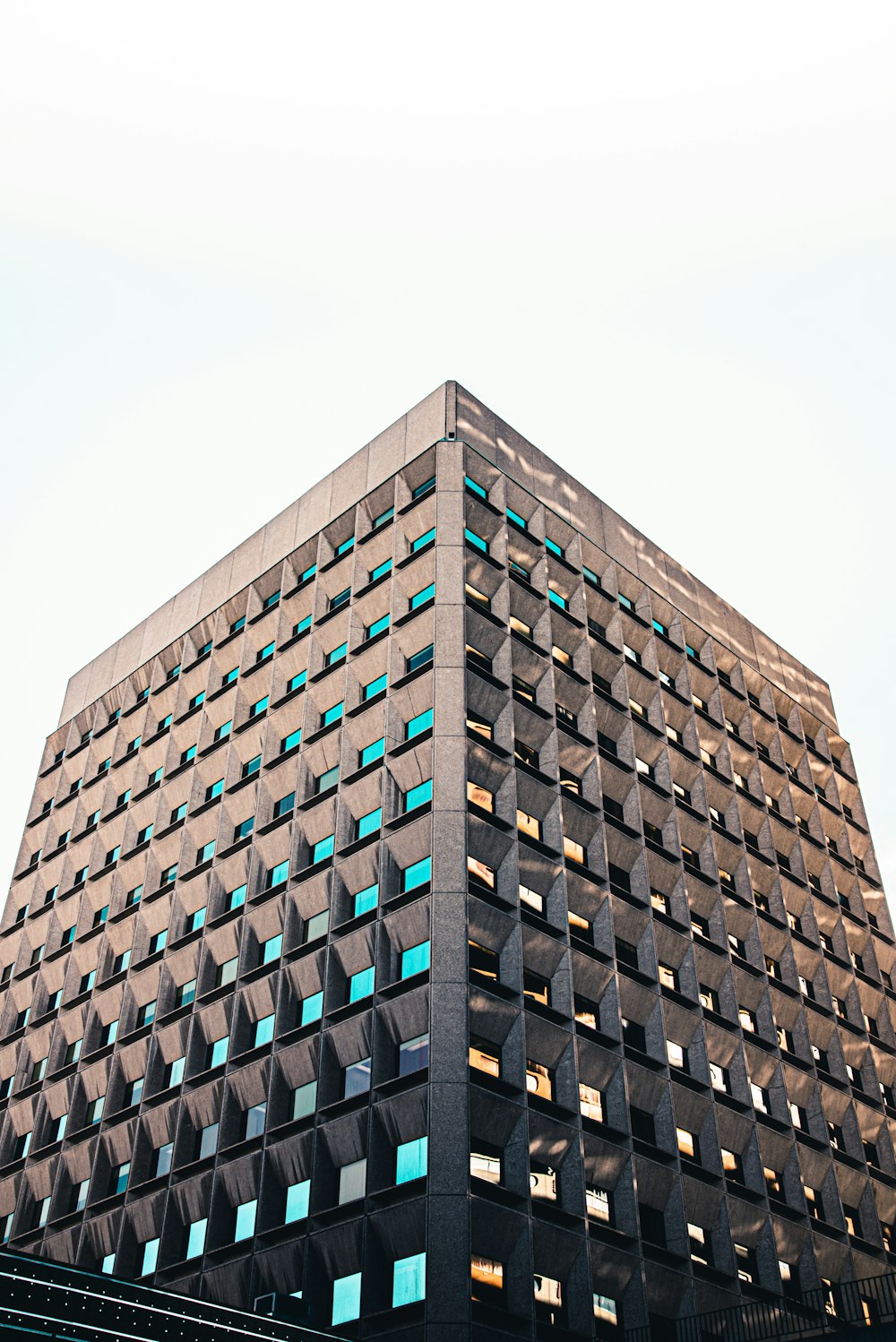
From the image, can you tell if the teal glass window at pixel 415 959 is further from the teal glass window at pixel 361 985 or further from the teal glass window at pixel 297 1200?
the teal glass window at pixel 297 1200

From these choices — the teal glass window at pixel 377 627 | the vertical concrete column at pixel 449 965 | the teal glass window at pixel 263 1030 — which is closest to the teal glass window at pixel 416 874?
the vertical concrete column at pixel 449 965

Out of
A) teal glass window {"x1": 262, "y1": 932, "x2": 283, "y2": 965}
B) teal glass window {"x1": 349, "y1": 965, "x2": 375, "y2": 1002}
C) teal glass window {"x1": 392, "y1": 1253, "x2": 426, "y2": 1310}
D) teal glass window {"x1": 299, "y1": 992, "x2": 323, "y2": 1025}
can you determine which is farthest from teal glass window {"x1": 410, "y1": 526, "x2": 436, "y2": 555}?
teal glass window {"x1": 392, "y1": 1253, "x2": 426, "y2": 1310}

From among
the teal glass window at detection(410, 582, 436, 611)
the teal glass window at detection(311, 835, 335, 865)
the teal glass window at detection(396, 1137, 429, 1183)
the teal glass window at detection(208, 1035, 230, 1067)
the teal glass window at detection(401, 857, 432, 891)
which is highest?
the teal glass window at detection(410, 582, 436, 611)

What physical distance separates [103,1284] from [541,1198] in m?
15.5

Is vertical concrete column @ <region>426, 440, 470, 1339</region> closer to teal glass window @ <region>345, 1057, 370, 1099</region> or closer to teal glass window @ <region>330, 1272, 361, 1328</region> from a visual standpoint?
teal glass window @ <region>330, 1272, 361, 1328</region>

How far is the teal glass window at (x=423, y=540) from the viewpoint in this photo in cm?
5312

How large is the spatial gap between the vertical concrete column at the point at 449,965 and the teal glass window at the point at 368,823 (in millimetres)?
3591

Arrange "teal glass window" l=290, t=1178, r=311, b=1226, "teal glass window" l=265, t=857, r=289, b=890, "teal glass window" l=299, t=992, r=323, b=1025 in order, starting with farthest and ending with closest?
"teal glass window" l=265, t=857, r=289, b=890
"teal glass window" l=299, t=992, r=323, b=1025
"teal glass window" l=290, t=1178, r=311, b=1226

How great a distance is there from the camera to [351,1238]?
3806 cm

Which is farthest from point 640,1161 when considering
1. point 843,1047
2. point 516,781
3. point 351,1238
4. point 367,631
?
point 367,631

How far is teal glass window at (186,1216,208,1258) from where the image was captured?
43750 millimetres

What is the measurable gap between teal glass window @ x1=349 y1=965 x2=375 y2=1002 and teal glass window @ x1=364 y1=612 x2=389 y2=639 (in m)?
14.2

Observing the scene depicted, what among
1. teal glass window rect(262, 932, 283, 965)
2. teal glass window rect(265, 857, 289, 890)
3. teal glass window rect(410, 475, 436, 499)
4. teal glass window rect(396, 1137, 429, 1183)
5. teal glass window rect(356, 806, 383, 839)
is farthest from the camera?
teal glass window rect(410, 475, 436, 499)

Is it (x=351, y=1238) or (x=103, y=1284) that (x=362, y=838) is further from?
(x=103, y=1284)
